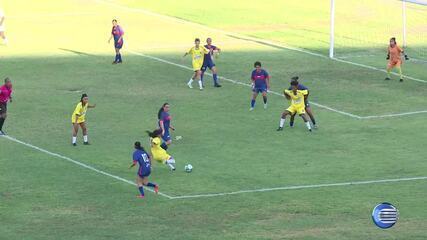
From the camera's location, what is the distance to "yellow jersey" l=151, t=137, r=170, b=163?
44844mm

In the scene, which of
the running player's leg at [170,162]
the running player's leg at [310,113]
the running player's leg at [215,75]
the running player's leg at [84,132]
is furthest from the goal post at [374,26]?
the running player's leg at [170,162]

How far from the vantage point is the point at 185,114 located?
55.4m

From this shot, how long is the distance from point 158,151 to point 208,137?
21.0 feet

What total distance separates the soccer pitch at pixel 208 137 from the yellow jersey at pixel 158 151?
0.68 m

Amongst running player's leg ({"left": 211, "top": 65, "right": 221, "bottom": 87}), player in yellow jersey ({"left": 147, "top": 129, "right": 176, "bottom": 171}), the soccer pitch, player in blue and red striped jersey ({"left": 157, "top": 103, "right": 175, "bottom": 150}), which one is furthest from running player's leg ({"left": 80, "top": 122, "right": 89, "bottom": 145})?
running player's leg ({"left": 211, "top": 65, "right": 221, "bottom": 87})

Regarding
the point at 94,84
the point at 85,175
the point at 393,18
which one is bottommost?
the point at 85,175

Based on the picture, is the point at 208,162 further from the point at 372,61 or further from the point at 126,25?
the point at 126,25

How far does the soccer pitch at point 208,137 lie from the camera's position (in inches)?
1539

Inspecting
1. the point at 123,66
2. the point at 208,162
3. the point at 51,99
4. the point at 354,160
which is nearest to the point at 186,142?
the point at 208,162

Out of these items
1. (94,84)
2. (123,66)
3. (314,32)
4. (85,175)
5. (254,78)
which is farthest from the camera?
(314,32)

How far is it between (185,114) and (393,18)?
93.8ft

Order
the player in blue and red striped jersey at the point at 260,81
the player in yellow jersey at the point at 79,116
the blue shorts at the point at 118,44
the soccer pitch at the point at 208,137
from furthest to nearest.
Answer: the blue shorts at the point at 118,44
the player in blue and red striped jersey at the point at 260,81
the player in yellow jersey at the point at 79,116
the soccer pitch at the point at 208,137

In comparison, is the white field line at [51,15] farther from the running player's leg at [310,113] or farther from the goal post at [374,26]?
the running player's leg at [310,113]

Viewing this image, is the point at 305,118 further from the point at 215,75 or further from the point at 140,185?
the point at 140,185
